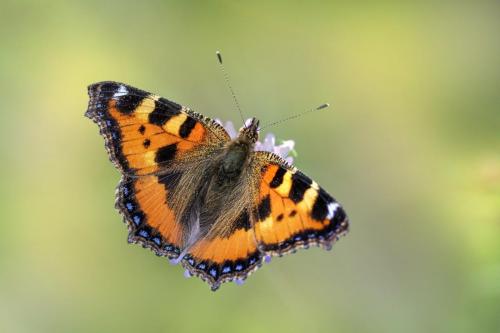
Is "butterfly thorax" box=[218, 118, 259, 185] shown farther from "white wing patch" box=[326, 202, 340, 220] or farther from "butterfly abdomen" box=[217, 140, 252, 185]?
"white wing patch" box=[326, 202, 340, 220]

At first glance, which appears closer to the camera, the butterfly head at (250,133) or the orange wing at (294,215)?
the orange wing at (294,215)

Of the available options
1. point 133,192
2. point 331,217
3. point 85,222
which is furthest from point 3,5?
point 331,217

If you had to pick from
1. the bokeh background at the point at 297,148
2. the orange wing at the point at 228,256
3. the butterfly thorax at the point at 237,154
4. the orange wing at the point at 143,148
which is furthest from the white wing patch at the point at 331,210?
the bokeh background at the point at 297,148

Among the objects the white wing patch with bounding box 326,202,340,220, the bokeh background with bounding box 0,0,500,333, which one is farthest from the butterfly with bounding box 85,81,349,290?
the bokeh background with bounding box 0,0,500,333

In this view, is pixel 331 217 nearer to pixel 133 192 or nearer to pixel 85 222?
pixel 133 192

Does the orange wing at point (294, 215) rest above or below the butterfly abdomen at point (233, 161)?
below

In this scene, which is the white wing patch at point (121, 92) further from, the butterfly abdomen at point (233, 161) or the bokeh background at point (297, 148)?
the bokeh background at point (297, 148)

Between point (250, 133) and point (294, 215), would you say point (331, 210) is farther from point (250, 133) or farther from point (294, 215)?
point (250, 133)
